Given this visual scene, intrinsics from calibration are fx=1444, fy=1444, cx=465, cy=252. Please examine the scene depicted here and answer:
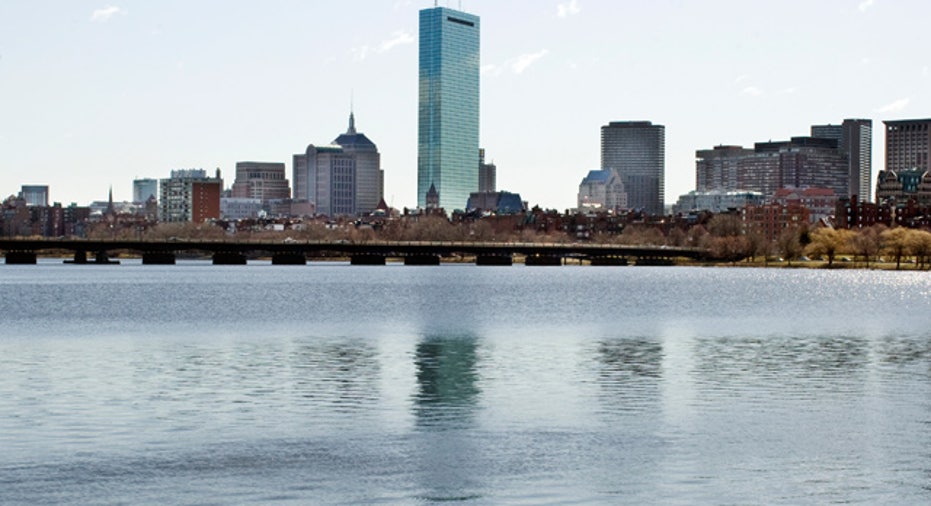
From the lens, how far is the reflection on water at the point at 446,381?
136 feet

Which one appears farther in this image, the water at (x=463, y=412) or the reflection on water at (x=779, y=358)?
the reflection on water at (x=779, y=358)

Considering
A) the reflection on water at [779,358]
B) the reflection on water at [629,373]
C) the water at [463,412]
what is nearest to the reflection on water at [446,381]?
the water at [463,412]

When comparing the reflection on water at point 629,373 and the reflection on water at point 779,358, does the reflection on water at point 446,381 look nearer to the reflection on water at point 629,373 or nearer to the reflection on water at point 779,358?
the reflection on water at point 629,373

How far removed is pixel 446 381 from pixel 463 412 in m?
8.71

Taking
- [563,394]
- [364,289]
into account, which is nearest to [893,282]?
[364,289]

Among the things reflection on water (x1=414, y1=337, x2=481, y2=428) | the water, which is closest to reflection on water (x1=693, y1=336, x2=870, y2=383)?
the water

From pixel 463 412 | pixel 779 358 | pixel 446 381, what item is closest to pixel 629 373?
pixel 446 381

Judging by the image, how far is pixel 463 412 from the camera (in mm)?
42188

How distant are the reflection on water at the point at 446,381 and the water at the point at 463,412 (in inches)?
6.1

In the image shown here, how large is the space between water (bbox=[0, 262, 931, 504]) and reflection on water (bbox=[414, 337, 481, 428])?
15cm

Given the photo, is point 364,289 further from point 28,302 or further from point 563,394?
point 563,394

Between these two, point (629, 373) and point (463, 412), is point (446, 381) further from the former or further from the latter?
point (463, 412)

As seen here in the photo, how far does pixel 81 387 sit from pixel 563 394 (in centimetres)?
1597

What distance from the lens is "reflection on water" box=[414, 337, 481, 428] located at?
41562 millimetres
